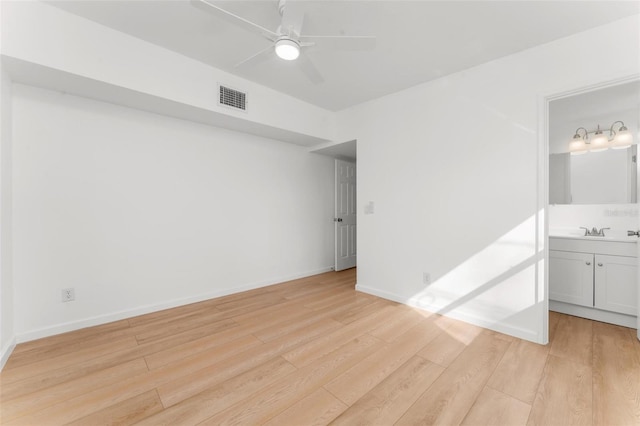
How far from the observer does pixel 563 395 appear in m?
1.66

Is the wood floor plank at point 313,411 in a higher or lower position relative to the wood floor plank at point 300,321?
lower

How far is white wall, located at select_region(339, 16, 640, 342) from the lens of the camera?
2322mm

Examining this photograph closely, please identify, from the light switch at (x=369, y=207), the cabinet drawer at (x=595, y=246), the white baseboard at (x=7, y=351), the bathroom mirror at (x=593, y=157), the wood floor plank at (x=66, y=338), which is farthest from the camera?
the light switch at (x=369, y=207)

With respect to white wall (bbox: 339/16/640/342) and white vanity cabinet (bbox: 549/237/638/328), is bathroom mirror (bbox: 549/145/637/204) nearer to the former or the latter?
white vanity cabinet (bbox: 549/237/638/328)

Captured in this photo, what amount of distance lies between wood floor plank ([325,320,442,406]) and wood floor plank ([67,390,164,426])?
1.06 m

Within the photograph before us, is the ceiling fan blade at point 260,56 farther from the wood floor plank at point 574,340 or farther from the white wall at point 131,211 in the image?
the wood floor plank at point 574,340

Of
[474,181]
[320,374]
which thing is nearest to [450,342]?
[320,374]

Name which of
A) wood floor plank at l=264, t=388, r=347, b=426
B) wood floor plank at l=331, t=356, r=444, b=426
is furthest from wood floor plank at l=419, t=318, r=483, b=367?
wood floor plank at l=264, t=388, r=347, b=426

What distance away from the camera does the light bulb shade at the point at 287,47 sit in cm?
185

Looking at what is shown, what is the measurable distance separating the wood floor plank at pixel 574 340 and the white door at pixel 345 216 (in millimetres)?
3109

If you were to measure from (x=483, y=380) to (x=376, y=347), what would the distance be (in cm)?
77

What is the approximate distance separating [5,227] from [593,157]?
6.05 meters

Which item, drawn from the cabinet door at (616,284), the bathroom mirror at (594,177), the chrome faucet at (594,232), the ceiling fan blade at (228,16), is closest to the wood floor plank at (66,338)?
the ceiling fan blade at (228,16)

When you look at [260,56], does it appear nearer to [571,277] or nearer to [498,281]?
[498,281]
